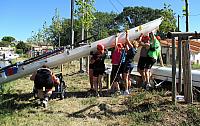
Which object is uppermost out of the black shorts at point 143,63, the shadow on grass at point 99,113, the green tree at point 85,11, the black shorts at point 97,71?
the green tree at point 85,11

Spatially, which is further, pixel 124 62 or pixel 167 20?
pixel 167 20

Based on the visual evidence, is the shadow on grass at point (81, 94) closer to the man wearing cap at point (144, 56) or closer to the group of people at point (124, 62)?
the group of people at point (124, 62)

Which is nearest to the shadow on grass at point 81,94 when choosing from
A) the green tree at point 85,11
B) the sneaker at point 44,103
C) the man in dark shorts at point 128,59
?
the man in dark shorts at point 128,59

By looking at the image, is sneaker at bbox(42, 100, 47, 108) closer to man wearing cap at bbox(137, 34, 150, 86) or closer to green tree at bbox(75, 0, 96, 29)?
man wearing cap at bbox(137, 34, 150, 86)

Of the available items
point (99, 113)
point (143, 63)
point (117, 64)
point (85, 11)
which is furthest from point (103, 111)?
point (85, 11)

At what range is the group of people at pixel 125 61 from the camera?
10734mm

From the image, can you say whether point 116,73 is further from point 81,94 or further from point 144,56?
point 81,94

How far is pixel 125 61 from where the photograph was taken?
10.8 m

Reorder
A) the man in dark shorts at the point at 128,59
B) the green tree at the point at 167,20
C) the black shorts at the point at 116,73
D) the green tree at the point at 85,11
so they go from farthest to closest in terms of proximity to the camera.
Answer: the green tree at the point at 167,20 → the green tree at the point at 85,11 → the black shorts at the point at 116,73 → the man in dark shorts at the point at 128,59

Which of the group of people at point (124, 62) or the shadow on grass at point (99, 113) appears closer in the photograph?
the shadow on grass at point (99, 113)

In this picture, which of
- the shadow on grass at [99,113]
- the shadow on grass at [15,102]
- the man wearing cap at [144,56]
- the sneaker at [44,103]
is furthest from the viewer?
the man wearing cap at [144,56]

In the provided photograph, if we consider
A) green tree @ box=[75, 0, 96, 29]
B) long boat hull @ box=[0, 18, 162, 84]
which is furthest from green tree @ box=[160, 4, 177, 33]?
long boat hull @ box=[0, 18, 162, 84]

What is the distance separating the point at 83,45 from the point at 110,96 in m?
1.86

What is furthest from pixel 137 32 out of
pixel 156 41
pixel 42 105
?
pixel 42 105
